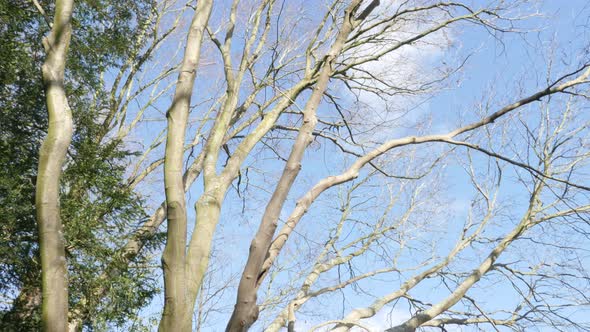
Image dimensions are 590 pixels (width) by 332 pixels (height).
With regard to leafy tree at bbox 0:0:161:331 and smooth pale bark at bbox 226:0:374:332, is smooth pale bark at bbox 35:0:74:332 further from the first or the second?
leafy tree at bbox 0:0:161:331

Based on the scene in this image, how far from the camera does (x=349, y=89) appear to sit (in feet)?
27.0

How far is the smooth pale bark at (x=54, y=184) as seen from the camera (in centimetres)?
386

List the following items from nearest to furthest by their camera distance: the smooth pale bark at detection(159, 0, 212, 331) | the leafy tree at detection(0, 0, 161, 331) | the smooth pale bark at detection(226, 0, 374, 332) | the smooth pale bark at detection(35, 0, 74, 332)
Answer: the smooth pale bark at detection(226, 0, 374, 332), the smooth pale bark at detection(159, 0, 212, 331), the smooth pale bark at detection(35, 0, 74, 332), the leafy tree at detection(0, 0, 161, 331)

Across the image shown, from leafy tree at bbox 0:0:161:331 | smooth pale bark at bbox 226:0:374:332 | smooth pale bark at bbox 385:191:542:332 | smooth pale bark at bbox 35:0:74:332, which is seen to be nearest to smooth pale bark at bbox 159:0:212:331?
smooth pale bark at bbox 226:0:374:332

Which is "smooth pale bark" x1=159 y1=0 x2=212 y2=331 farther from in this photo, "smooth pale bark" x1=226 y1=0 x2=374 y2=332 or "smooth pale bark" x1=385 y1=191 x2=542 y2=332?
"smooth pale bark" x1=385 y1=191 x2=542 y2=332

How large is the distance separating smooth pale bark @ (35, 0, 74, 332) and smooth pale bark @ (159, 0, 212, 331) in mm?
747

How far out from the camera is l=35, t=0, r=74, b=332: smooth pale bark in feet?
12.7

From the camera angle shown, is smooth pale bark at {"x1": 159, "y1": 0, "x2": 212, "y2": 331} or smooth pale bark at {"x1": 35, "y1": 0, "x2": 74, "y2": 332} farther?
smooth pale bark at {"x1": 35, "y1": 0, "x2": 74, "y2": 332}

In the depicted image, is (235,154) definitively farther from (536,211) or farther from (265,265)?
(536,211)

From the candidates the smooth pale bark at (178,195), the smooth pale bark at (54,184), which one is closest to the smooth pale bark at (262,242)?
the smooth pale bark at (178,195)

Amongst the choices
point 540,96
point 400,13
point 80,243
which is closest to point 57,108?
point 80,243

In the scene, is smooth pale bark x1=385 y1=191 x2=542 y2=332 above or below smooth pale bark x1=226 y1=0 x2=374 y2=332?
above

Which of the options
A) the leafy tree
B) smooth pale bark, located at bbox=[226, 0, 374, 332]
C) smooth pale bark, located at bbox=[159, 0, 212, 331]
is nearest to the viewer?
smooth pale bark, located at bbox=[226, 0, 374, 332]

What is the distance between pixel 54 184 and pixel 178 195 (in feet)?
3.01
